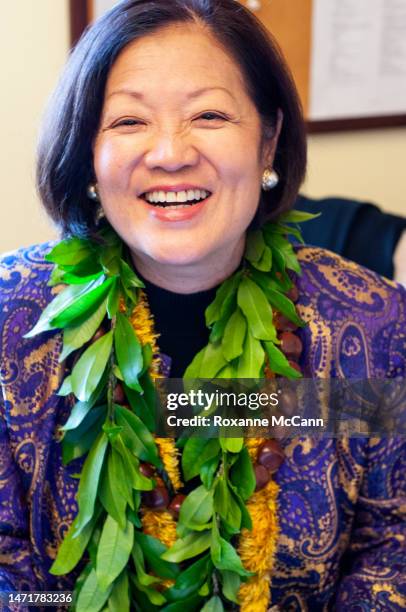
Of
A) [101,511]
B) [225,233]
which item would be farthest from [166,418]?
[225,233]

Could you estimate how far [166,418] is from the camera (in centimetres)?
106

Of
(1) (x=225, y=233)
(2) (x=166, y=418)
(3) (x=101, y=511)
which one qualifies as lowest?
(3) (x=101, y=511)

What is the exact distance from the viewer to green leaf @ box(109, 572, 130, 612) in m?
1.02

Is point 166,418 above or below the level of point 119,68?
below

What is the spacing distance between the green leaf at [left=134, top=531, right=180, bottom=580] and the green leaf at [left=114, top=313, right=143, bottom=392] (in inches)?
8.5

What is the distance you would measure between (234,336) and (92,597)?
42 cm

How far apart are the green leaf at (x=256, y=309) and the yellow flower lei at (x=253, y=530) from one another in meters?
0.16

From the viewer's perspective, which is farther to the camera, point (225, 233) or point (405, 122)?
point (405, 122)

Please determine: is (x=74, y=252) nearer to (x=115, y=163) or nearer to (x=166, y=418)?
(x=115, y=163)

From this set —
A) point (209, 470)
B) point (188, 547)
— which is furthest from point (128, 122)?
point (188, 547)

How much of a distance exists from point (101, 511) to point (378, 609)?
0.43 m

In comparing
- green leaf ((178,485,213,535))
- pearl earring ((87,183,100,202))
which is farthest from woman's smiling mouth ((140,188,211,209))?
green leaf ((178,485,213,535))

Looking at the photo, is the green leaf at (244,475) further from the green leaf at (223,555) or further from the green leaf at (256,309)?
the green leaf at (256,309)

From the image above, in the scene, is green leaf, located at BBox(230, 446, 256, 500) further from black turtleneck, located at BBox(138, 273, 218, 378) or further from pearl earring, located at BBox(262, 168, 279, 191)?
pearl earring, located at BBox(262, 168, 279, 191)
